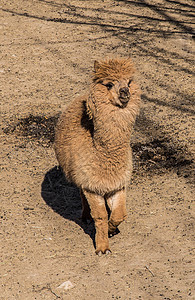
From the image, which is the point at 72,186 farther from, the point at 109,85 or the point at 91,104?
the point at 109,85

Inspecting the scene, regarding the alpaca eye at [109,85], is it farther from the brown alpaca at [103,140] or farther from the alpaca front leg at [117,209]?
the alpaca front leg at [117,209]

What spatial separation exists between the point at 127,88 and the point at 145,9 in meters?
10.5

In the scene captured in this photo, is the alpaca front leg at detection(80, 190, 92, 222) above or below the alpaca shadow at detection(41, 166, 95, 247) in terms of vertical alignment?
above

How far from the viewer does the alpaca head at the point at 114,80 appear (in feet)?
15.1

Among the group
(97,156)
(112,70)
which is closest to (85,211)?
(97,156)

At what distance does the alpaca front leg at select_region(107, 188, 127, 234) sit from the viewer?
5309mm

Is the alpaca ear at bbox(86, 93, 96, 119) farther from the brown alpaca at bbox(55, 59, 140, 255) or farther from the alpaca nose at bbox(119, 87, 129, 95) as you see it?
the alpaca nose at bbox(119, 87, 129, 95)

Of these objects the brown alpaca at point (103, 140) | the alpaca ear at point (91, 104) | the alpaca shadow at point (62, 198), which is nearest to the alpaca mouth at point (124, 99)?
the brown alpaca at point (103, 140)

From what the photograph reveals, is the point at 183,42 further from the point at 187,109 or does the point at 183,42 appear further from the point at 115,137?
the point at 115,137

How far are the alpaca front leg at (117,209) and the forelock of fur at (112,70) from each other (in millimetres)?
1451

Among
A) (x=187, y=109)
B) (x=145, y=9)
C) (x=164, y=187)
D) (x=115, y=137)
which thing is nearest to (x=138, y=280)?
(x=115, y=137)

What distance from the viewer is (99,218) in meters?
5.32

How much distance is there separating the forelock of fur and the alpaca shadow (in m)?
2.20

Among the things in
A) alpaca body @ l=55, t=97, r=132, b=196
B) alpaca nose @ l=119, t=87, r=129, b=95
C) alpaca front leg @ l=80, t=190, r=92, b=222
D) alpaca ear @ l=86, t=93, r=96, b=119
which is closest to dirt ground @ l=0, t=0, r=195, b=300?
alpaca front leg @ l=80, t=190, r=92, b=222
